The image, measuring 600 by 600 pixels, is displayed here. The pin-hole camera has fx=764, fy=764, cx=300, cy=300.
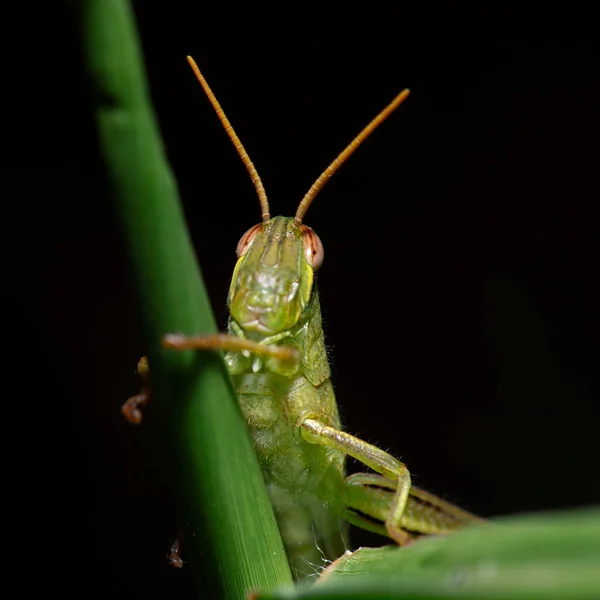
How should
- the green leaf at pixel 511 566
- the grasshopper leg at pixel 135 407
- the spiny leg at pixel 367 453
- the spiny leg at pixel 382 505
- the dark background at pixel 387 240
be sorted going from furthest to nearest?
the dark background at pixel 387 240
the spiny leg at pixel 382 505
the spiny leg at pixel 367 453
the grasshopper leg at pixel 135 407
the green leaf at pixel 511 566

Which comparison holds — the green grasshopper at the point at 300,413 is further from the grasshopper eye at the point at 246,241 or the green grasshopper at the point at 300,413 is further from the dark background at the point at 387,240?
the dark background at the point at 387,240

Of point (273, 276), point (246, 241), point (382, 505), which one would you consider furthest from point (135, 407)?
point (382, 505)

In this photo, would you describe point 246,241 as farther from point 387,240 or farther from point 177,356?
point 387,240

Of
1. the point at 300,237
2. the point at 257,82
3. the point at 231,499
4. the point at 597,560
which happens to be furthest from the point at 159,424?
the point at 257,82

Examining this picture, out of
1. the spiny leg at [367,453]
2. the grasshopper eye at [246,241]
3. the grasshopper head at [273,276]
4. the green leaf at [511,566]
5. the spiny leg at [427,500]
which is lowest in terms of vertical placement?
the spiny leg at [427,500]

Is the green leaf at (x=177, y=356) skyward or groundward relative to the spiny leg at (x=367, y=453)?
skyward

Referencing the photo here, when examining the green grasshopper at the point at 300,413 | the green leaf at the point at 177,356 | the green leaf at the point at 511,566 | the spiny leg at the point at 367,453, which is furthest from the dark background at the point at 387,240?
the green leaf at the point at 511,566

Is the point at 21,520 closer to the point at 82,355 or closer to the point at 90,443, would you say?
the point at 90,443

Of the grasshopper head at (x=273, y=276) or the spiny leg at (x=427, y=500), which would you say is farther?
the spiny leg at (x=427, y=500)

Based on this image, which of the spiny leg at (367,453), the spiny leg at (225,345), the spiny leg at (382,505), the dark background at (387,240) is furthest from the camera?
the dark background at (387,240)
